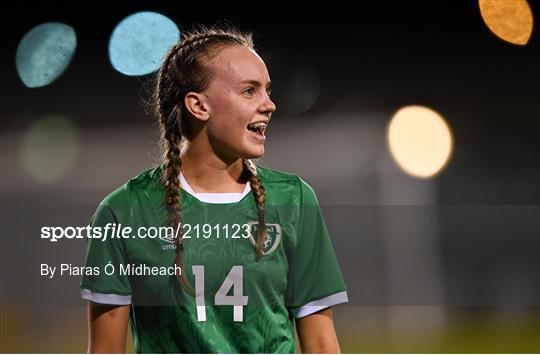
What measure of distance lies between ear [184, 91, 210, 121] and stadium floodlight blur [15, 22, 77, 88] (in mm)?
541

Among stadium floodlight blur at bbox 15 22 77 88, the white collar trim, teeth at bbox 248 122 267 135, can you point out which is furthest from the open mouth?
stadium floodlight blur at bbox 15 22 77 88

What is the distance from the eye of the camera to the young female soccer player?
2203 millimetres

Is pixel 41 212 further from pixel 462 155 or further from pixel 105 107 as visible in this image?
→ pixel 462 155

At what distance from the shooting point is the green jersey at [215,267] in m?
2.17

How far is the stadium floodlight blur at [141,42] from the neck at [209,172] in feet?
1.24

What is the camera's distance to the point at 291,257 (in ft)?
7.36

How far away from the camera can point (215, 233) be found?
7.60ft

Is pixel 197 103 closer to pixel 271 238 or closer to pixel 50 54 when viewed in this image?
pixel 271 238

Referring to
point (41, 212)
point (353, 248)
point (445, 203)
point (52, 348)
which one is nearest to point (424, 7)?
point (445, 203)

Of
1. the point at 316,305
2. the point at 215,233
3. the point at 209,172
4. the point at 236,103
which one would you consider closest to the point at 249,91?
the point at 236,103

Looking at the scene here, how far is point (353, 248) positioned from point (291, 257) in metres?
0.32

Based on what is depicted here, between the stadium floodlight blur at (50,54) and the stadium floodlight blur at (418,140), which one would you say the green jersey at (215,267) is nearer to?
the stadium floodlight blur at (418,140)

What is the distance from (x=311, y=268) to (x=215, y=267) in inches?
11.9

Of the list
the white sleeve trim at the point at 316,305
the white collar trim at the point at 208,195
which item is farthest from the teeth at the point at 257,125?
the white sleeve trim at the point at 316,305
